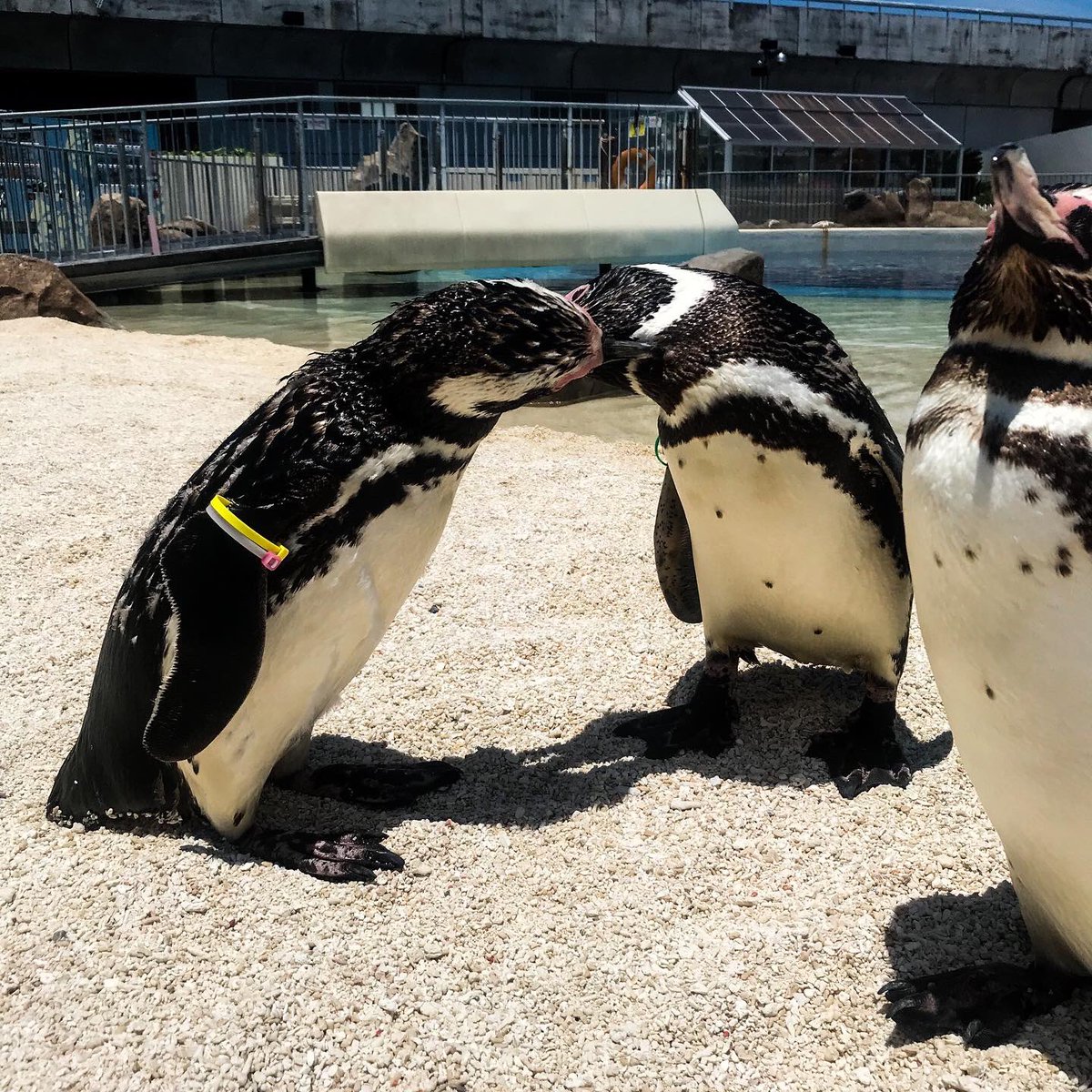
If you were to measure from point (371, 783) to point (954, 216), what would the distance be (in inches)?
761

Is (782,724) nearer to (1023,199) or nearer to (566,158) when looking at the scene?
(1023,199)

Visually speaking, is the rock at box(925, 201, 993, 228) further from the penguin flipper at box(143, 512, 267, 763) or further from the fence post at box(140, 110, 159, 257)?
the penguin flipper at box(143, 512, 267, 763)

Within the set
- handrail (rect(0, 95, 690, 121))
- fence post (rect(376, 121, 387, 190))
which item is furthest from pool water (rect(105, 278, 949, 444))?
handrail (rect(0, 95, 690, 121))

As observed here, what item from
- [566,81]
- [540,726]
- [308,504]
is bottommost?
[540,726]

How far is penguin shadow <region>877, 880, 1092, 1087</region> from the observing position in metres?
1.64

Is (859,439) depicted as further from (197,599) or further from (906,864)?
(197,599)

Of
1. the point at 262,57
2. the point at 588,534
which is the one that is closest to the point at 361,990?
the point at 588,534

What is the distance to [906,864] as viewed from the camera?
216cm

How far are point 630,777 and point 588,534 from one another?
1.93m

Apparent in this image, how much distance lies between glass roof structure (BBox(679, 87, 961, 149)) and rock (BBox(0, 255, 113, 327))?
32.7 ft

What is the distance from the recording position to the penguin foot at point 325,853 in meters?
2.08

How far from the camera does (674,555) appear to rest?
3137mm

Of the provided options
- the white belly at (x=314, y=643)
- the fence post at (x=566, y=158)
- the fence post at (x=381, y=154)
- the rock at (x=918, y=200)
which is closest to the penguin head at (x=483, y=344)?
the white belly at (x=314, y=643)

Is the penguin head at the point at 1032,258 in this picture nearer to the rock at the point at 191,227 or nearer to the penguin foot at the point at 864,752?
the penguin foot at the point at 864,752
